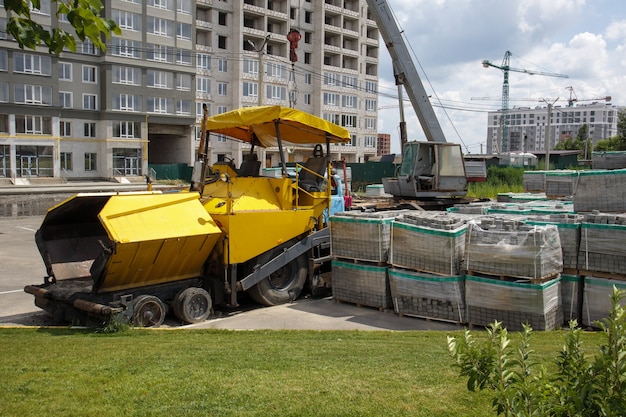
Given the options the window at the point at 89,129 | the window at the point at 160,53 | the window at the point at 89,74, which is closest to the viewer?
the window at the point at 89,74

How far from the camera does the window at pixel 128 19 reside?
58912 millimetres

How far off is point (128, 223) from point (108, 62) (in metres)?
54.7

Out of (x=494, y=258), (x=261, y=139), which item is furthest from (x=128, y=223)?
(x=494, y=258)

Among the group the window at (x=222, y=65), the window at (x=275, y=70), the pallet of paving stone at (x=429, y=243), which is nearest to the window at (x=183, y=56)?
the window at (x=222, y=65)

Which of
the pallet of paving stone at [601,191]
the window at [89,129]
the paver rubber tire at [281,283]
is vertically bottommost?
the paver rubber tire at [281,283]

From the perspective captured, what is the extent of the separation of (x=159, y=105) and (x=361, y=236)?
55.8 meters

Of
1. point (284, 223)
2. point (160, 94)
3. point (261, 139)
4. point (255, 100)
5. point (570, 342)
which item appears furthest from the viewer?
point (255, 100)

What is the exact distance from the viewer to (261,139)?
40.6ft

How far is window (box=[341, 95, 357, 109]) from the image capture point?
82.4 m

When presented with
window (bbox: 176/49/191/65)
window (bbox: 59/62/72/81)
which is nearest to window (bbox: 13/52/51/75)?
window (bbox: 59/62/72/81)

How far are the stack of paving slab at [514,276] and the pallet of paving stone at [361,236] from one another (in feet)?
5.24

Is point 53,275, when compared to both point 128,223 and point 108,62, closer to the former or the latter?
point 128,223

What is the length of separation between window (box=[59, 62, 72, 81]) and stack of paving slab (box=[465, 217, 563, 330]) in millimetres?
55408

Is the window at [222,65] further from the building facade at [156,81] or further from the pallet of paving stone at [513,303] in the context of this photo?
the pallet of paving stone at [513,303]
